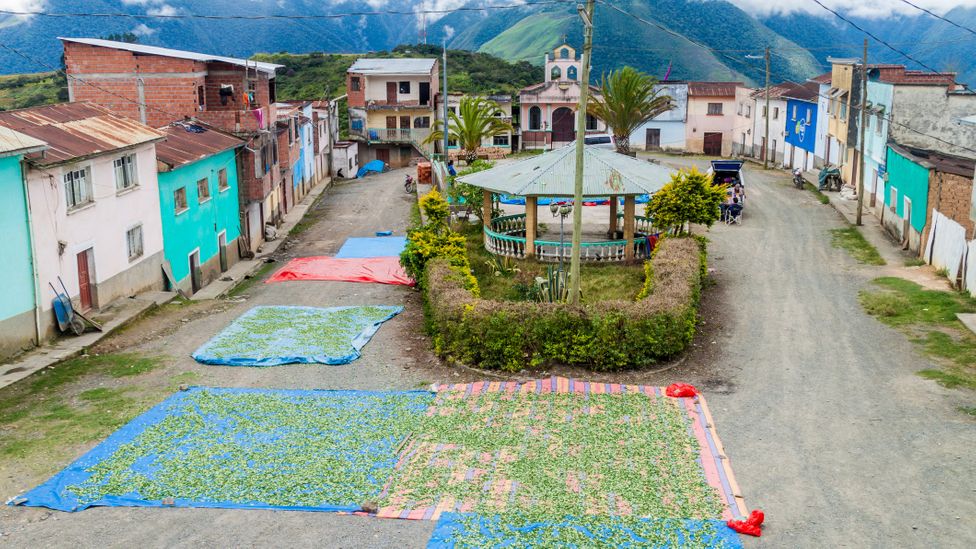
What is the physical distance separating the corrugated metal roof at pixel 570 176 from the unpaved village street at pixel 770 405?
3.72 m

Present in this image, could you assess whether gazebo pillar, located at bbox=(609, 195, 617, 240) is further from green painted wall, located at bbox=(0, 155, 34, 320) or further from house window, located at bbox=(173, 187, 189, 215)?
green painted wall, located at bbox=(0, 155, 34, 320)

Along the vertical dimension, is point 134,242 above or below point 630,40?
below

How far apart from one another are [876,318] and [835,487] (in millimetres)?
11031

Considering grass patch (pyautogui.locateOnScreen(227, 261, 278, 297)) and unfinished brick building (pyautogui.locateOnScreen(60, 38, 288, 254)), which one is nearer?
grass patch (pyautogui.locateOnScreen(227, 261, 278, 297))

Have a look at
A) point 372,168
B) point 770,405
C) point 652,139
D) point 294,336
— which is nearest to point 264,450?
point 294,336

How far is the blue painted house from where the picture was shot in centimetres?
5434

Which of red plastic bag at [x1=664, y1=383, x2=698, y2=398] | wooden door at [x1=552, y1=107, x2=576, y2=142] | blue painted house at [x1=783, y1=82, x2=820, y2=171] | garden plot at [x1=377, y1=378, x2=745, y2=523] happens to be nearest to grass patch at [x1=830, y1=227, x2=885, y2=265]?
red plastic bag at [x1=664, y1=383, x2=698, y2=398]

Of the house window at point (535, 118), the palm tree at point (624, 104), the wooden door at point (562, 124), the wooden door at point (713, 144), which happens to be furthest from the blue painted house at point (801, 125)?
the house window at point (535, 118)

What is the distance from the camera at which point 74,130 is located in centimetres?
2480

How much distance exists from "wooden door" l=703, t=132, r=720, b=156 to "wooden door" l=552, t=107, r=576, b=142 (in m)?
10.3

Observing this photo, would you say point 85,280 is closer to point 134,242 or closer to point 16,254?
point 134,242

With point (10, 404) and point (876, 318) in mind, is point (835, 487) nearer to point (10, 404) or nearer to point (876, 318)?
point (876, 318)

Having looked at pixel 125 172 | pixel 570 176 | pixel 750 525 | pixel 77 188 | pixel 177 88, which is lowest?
pixel 750 525

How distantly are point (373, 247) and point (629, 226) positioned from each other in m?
11.6
